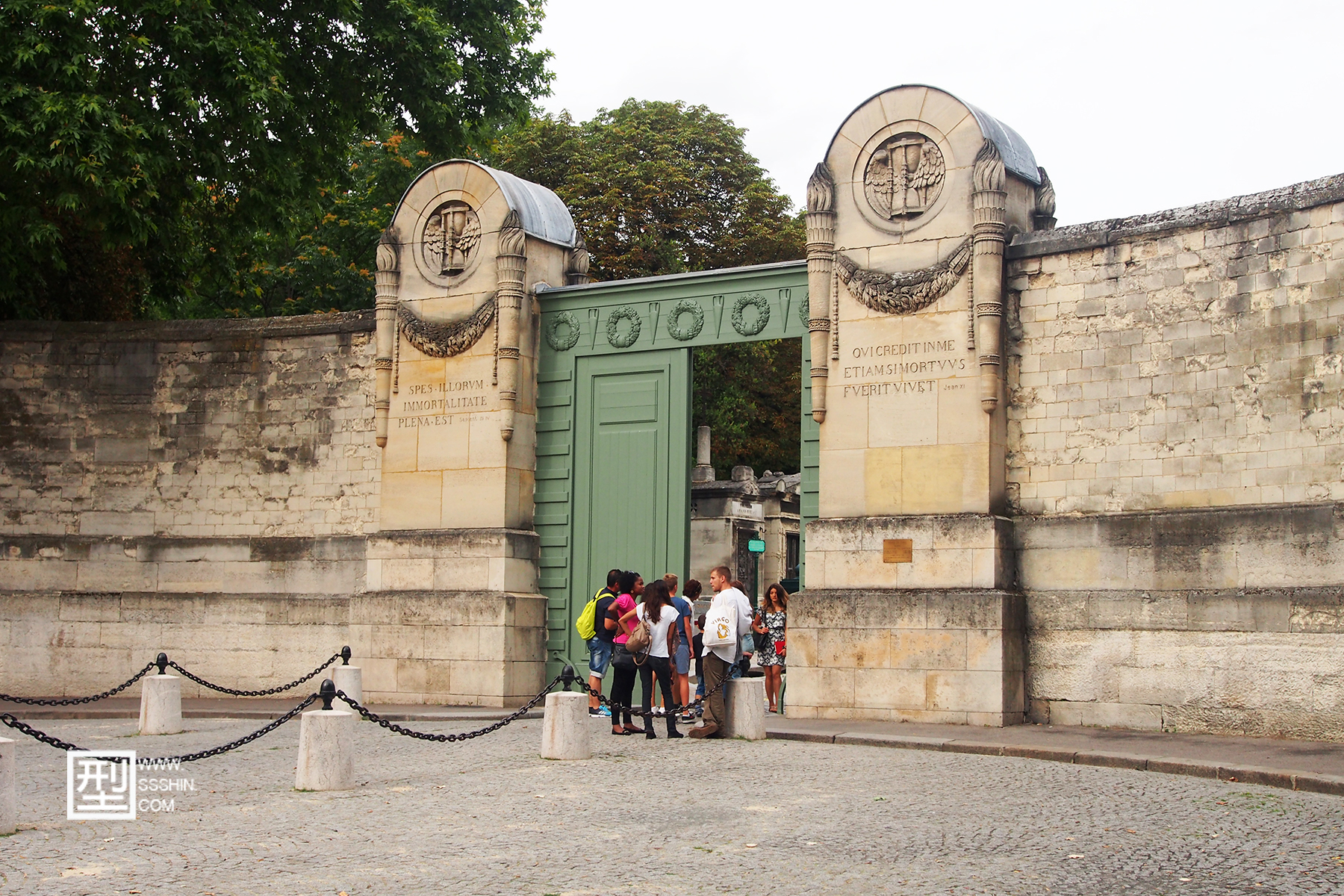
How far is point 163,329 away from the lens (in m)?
18.7

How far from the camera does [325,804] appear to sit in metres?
9.15

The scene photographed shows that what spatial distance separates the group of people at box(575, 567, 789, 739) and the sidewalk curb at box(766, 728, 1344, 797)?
0.74 meters

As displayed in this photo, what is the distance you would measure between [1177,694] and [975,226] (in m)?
4.73

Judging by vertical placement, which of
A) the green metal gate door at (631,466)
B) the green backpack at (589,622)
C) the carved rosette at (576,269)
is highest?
the carved rosette at (576,269)

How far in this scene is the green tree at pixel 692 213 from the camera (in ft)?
112

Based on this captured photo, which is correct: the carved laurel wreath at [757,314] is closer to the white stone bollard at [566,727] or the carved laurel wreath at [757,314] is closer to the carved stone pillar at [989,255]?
the carved stone pillar at [989,255]

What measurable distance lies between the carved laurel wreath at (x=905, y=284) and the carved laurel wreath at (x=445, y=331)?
4435mm

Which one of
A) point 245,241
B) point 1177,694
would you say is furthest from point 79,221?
point 1177,694

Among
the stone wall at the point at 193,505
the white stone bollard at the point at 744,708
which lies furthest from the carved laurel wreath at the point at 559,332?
the white stone bollard at the point at 744,708

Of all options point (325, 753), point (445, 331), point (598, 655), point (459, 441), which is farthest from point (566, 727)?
point (445, 331)

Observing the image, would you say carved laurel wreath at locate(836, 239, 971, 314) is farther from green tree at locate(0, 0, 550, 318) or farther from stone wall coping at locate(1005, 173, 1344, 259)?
green tree at locate(0, 0, 550, 318)

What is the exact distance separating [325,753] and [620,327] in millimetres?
7985

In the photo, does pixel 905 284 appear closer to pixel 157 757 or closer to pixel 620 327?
pixel 620 327

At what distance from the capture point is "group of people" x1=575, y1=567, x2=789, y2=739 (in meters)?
12.7
